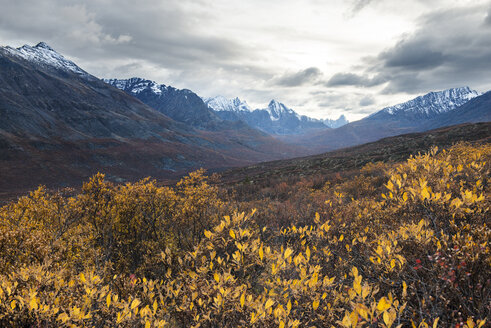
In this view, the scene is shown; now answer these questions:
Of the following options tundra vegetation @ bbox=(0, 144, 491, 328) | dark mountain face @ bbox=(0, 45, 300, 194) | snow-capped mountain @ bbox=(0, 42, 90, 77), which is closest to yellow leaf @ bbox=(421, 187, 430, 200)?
tundra vegetation @ bbox=(0, 144, 491, 328)

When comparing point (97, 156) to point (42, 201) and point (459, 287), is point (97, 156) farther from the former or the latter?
point (459, 287)

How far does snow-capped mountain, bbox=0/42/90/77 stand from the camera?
416 feet

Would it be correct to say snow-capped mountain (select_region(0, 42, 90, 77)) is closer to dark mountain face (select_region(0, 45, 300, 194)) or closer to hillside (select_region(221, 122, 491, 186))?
dark mountain face (select_region(0, 45, 300, 194))

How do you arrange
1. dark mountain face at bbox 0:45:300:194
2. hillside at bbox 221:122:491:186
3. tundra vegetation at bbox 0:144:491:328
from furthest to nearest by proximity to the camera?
1. dark mountain face at bbox 0:45:300:194
2. hillside at bbox 221:122:491:186
3. tundra vegetation at bbox 0:144:491:328

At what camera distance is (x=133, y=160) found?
70.9 meters

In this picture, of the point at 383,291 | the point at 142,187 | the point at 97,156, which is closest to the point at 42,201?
the point at 142,187

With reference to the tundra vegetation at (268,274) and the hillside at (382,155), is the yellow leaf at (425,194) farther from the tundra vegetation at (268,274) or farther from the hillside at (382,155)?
the hillside at (382,155)

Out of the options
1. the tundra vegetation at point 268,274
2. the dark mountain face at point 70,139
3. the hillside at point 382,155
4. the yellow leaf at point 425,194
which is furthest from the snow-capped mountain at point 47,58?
the yellow leaf at point 425,194

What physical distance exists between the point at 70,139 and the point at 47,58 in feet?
354

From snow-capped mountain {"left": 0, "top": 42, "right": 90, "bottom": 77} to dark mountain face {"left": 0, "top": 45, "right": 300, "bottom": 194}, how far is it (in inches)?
181

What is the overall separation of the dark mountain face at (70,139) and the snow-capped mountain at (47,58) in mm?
4586

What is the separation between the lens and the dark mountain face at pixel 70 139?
169 ft

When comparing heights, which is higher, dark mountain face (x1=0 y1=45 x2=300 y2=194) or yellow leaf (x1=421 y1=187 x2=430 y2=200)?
dark mountain face (x1=0 y1=45 x2=300 y2=194)

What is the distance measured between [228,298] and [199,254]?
1.23 m
